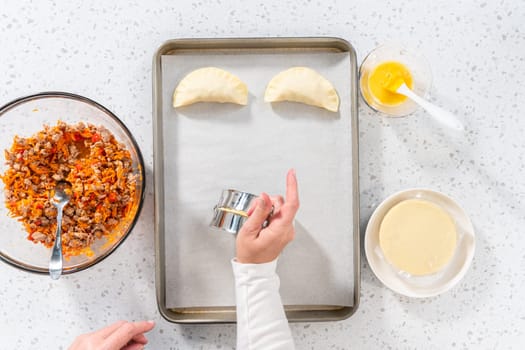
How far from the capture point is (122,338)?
30.4 inches

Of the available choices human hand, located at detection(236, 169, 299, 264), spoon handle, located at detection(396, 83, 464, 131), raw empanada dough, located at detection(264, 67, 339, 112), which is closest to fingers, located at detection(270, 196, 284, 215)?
human hand, located at detection(236, 169, 299, 264)

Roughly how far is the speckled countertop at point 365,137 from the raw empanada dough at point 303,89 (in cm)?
8

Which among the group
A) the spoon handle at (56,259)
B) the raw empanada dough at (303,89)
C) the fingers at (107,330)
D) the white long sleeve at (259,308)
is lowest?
the fingers at (107,330)

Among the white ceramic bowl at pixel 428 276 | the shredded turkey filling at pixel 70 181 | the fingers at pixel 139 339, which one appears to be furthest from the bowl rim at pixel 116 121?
the white ceramic bowl at pixel 428 276

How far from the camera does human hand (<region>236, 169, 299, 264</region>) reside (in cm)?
72

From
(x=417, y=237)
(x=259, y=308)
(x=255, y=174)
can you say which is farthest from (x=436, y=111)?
(x=259, y=308)

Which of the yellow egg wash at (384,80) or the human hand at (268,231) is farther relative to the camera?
the yellow egg wash at (384,80)

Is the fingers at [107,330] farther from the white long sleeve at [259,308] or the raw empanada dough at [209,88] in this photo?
the raw empanada dough at [209,88]

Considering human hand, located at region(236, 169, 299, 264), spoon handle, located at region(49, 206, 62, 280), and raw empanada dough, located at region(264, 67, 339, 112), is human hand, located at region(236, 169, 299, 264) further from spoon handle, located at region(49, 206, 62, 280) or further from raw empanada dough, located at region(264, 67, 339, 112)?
spoon handle, located at region(49, 206, 62, 280)

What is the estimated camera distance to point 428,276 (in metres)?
0.86

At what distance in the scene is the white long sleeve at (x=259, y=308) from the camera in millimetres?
750

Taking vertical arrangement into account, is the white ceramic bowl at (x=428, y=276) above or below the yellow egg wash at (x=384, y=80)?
below

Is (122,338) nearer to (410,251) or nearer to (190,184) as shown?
(190,184)

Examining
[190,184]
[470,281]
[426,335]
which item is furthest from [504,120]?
[190,184]
